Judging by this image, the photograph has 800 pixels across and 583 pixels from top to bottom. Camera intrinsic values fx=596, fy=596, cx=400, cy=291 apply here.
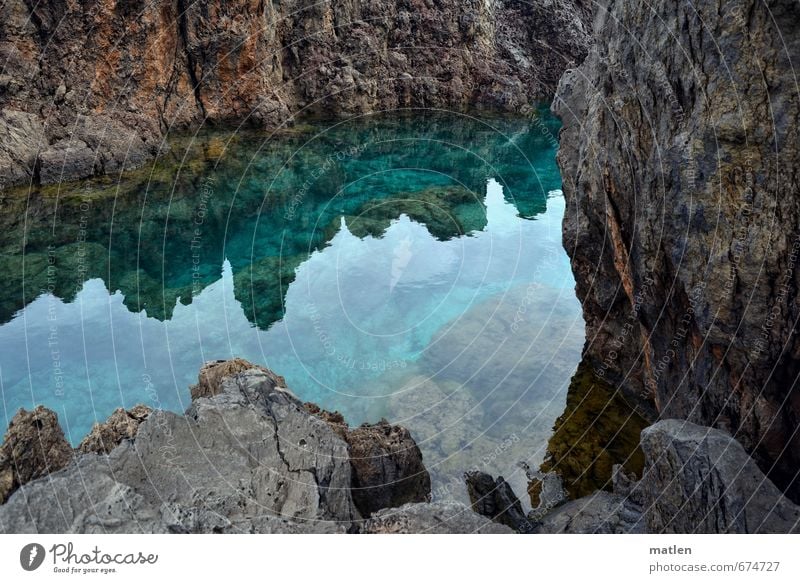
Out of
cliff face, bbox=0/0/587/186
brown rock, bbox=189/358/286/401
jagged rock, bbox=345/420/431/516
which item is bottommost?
jagged rock, bbox=345/420/431/516

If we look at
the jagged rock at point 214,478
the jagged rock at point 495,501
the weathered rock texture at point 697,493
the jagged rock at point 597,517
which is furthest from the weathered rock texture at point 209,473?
the weathered rock texture at point 697,493

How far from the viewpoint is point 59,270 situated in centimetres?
2216

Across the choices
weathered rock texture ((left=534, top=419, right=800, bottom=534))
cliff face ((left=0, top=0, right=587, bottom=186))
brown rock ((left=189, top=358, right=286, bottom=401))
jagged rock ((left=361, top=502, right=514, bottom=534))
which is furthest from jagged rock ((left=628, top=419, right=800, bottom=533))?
cliff face ((left=0, top=0, right=587, bottom=186))

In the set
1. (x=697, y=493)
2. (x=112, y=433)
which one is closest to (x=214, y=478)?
(x=112, y=433)

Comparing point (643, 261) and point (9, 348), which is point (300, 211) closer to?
point (9, 348)

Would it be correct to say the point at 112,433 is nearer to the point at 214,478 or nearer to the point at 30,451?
the point at 30,451

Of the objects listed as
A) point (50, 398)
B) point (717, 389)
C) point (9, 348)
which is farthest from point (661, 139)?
point (9, 348)

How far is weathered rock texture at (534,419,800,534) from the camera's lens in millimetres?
7168

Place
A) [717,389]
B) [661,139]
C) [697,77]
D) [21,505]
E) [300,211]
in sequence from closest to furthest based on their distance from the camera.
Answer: [21,505], [697,77], [717,389], [661,139], [300,211]

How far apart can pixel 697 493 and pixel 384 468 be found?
5152 millimetres

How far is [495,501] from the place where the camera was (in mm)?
10789

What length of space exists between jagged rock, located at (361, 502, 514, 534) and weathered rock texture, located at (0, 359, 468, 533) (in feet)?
0.09

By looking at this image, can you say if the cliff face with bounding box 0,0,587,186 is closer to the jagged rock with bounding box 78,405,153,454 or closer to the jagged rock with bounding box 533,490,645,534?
the jagged rock with bounding box 78,405,153,454
